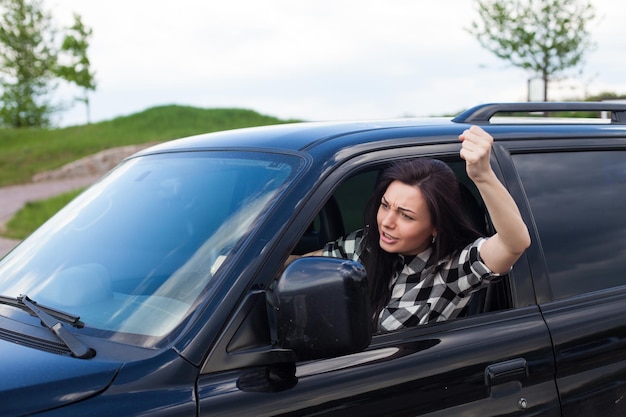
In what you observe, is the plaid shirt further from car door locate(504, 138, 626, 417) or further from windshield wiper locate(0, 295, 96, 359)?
windshield wiper locate(0, 295, 96, 359)

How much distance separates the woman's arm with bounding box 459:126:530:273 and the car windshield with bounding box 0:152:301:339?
0.51 metres

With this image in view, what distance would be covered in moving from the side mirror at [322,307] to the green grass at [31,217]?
1281 centimetres

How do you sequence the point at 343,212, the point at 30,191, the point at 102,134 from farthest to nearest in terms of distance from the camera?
1. the point at 102,134
2. the point at 30,191
3. the point at 343,212

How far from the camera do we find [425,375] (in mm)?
2234

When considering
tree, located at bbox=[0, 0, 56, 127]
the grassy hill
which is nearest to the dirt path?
the grassy hill

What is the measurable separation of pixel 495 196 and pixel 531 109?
103 cm

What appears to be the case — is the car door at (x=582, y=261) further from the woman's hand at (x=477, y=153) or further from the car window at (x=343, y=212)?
the woman's hand at (x=477, y=153)

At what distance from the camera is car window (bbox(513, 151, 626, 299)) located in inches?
107

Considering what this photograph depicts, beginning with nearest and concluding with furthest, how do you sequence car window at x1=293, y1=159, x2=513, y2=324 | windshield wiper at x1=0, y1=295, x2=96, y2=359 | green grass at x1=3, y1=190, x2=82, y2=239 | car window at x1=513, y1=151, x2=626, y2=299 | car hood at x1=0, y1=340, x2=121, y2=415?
car hood at x1=0, y1=340, x2=121, y2=415 < windshield wiper at x1=0, y1=295, x2=96, y2=359 < car window at x1=513, y1=151, x2=626, y2=299 < car window at x1=293, y1=159, x2=513, y2=324 < green grass at x1=3, y1=190, x2=82, y2=239

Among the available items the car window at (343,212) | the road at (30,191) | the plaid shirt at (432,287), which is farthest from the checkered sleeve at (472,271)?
the road at (30,191)

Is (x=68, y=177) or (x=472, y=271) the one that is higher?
(x=472, y=271)

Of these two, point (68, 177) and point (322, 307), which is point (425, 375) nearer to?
point (322, 307)

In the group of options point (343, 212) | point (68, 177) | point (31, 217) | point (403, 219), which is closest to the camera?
point (403, 219)

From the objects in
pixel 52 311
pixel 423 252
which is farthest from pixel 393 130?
pixel 52 311
